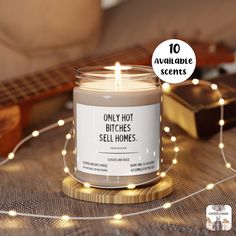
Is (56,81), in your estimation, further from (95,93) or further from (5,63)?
(95,93)

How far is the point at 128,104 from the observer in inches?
27.4

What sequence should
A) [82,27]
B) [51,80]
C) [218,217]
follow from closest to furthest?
[218,217] < [51,80] < [82,27]

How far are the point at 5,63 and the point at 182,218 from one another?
0.70m

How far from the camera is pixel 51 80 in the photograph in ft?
3.75

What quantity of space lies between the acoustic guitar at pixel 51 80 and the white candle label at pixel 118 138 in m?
0.31

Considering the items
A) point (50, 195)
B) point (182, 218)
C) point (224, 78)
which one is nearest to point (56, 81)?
point (224, 78)

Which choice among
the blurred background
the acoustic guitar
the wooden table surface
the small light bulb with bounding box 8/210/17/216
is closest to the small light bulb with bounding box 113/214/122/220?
the wooden table surface

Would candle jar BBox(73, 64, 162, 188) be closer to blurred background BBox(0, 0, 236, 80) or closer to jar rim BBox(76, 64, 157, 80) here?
jar rim BBox(76, 64, 157, 80)

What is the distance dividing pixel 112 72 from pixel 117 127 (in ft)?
0.36

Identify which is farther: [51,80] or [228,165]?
[51,80]

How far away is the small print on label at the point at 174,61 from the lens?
27.9 inches

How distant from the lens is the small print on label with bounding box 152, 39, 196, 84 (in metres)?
0.71

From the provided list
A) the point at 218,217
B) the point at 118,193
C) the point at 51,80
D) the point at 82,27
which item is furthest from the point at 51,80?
the point at 218,217

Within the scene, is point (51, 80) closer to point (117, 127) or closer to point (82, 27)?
point (82, 27)
